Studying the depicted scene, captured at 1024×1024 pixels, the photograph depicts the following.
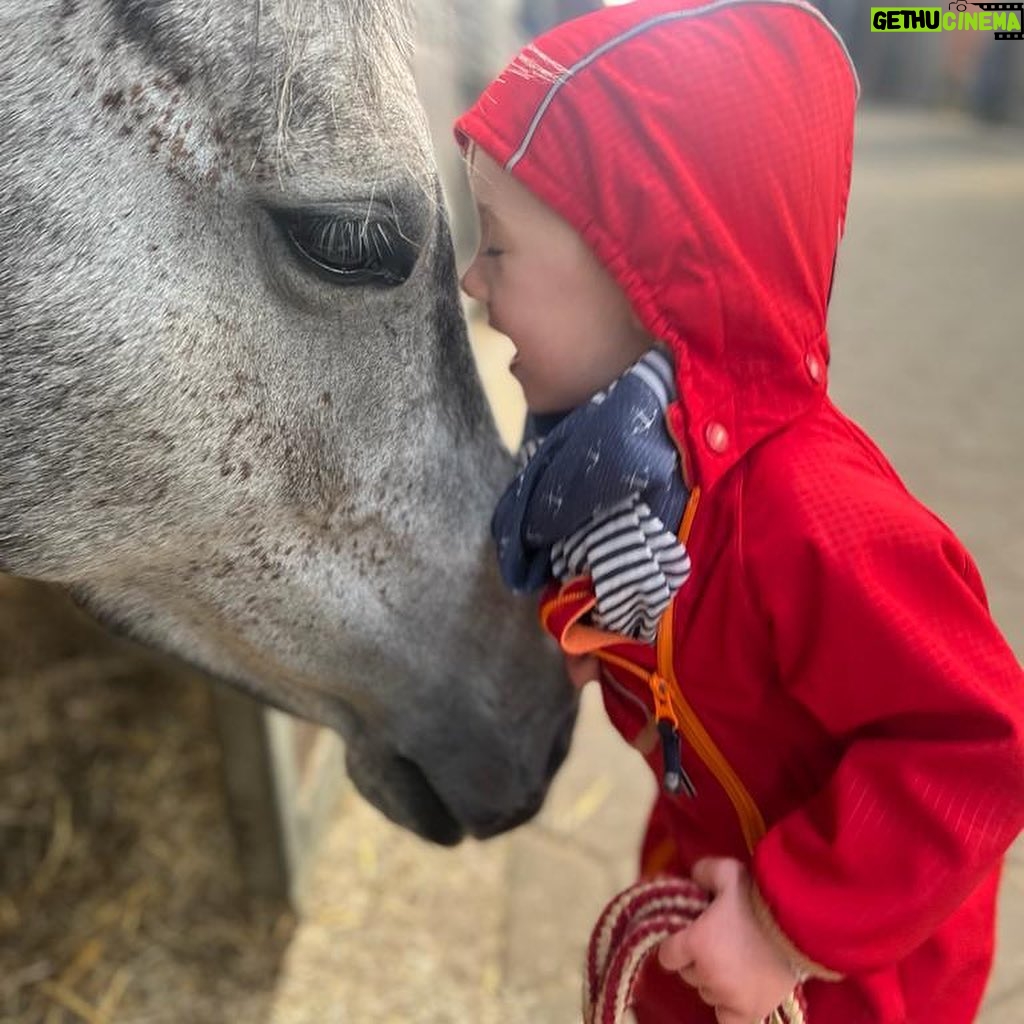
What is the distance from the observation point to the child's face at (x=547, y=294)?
74 cm

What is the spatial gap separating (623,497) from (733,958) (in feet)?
0.99

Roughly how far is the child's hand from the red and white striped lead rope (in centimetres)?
2

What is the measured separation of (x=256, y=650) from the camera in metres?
0.93

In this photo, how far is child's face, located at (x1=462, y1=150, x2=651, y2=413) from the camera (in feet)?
2.41

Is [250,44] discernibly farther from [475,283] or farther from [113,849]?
[113,849]

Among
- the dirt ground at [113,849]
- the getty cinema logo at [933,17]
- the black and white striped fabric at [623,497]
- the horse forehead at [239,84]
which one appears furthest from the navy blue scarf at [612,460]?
the dirt ground at [113,849]

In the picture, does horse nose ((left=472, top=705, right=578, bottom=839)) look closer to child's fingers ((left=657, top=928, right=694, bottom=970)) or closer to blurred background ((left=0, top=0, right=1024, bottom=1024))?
child's fingers ((left=657, top=928, right=694, bottom=970))

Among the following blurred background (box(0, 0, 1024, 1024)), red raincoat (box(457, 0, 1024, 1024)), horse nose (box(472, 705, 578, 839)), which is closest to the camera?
red raincoat (box(457, 0, 1024, 1024))

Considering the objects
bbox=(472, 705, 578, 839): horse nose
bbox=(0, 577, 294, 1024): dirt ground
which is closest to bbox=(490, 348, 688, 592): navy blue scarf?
bbox=(472, 705, 578, 839): horse nose

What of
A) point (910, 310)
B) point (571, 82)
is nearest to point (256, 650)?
point (571, 82)

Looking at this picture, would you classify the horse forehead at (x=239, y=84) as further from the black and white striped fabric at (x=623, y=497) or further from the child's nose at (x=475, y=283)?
the black and white striped fabric at (x=623, y=497)

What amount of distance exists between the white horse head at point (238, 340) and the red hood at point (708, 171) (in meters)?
0.13

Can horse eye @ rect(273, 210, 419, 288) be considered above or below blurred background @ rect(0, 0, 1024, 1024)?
above

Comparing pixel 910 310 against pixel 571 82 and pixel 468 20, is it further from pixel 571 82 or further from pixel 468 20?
pixel 571 82
